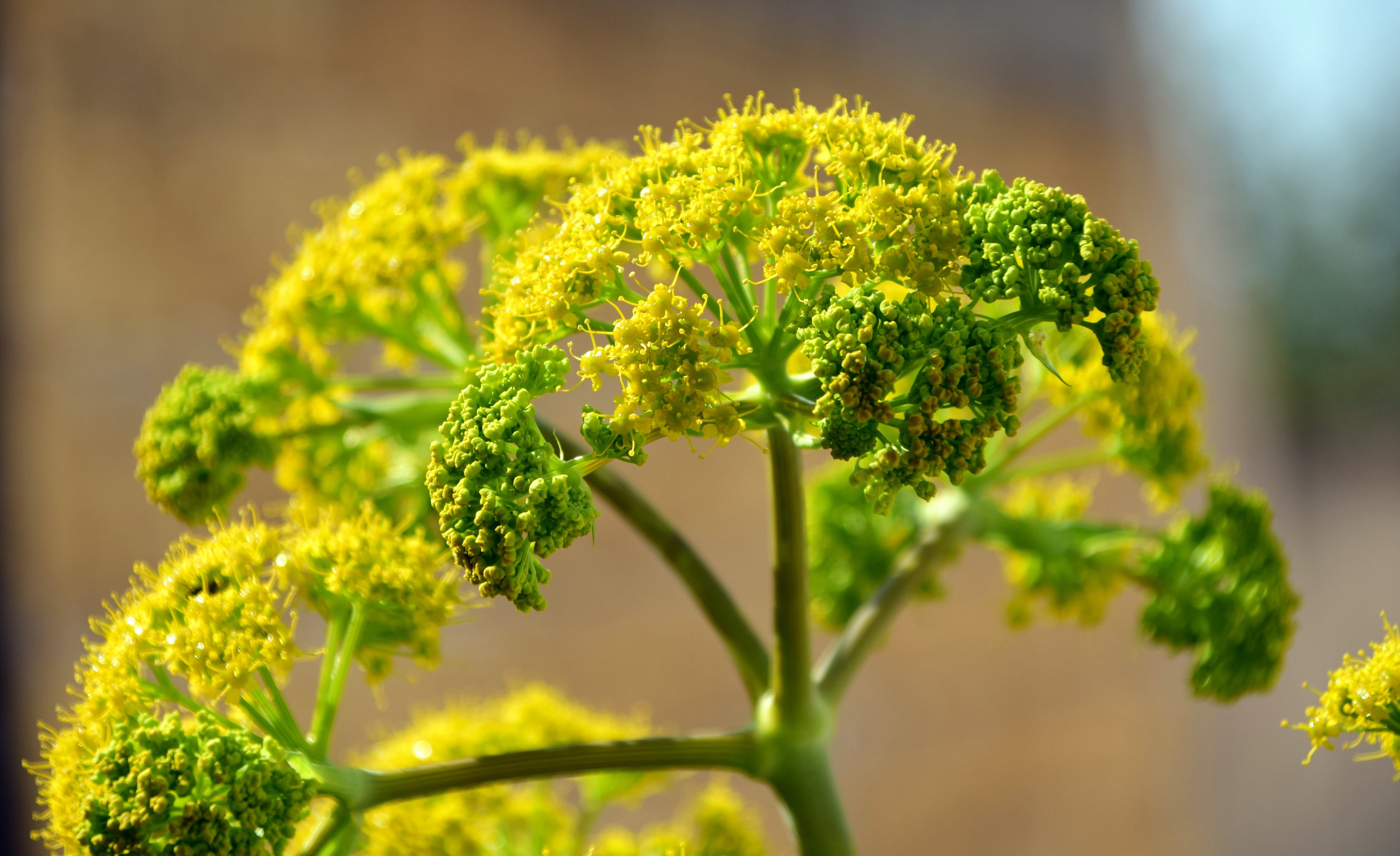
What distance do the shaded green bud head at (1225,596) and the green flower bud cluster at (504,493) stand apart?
42 cm

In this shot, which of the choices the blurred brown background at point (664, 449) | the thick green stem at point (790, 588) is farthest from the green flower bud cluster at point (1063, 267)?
the blurred brown background at point (664, 449)

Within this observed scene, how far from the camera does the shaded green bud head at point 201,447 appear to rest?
52 cm

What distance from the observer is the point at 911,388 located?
35cm

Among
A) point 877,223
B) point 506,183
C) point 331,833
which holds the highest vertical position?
point 506,183

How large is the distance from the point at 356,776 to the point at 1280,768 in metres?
4.61

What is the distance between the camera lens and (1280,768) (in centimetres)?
408

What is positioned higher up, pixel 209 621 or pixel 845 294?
pixel 845 294

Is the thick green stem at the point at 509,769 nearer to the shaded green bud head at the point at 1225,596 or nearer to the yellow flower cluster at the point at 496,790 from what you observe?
the yellow flower cluster at the point at 496,790

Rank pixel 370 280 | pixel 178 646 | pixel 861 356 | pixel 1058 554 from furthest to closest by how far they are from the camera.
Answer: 1. pixel 1058 554
2. pixel 370 280
3. pixel 178 646
4. pixel 861 356

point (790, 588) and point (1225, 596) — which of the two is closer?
point (790, 588)

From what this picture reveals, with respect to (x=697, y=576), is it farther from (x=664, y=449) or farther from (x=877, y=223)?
(x=664, y=449)

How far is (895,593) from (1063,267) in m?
0.27

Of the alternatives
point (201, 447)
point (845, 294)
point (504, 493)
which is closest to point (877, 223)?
point (845, 294)

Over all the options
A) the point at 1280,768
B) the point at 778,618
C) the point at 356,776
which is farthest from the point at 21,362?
the point at 1280,768
